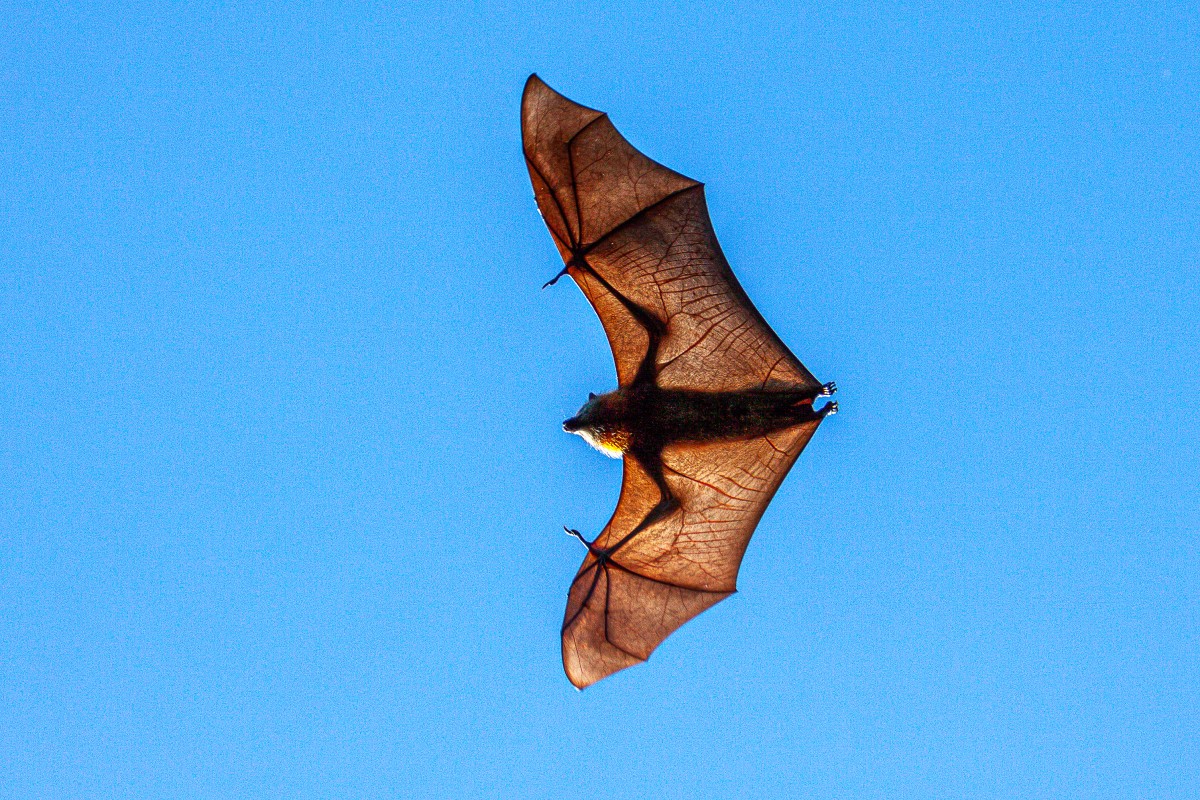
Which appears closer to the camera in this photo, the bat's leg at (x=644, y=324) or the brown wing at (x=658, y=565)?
the bat's leg at (x=644, y=324)

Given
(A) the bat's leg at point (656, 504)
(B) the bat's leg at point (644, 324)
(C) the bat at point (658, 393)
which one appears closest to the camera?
(C) the bat at point (658, 393)

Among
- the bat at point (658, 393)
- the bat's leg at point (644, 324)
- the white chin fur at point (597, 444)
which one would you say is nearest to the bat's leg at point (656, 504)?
the bat at point (658, 393)

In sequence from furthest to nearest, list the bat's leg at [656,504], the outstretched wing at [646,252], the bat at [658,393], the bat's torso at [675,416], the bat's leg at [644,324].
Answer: the bat's leg at [656,504], the bat's leg at [644,324], the bat's torso at [675,416], the bat at [658,393], the outstretched wing at [646,252]

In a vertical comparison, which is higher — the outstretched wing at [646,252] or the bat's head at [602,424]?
the outstretched wing at [646,252]

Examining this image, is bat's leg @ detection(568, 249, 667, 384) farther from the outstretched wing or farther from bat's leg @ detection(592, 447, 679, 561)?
bat's leg @ detection(592, 447, 679, 561)

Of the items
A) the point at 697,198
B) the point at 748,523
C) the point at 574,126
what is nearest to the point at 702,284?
the point at 697,198

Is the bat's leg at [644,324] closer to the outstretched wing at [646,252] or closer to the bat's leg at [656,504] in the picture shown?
the outstretched wing at [646,252]

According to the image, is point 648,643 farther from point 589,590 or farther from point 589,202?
point 589,202

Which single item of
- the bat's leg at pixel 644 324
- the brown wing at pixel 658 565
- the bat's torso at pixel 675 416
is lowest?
the brown wing at pixel 658 565
